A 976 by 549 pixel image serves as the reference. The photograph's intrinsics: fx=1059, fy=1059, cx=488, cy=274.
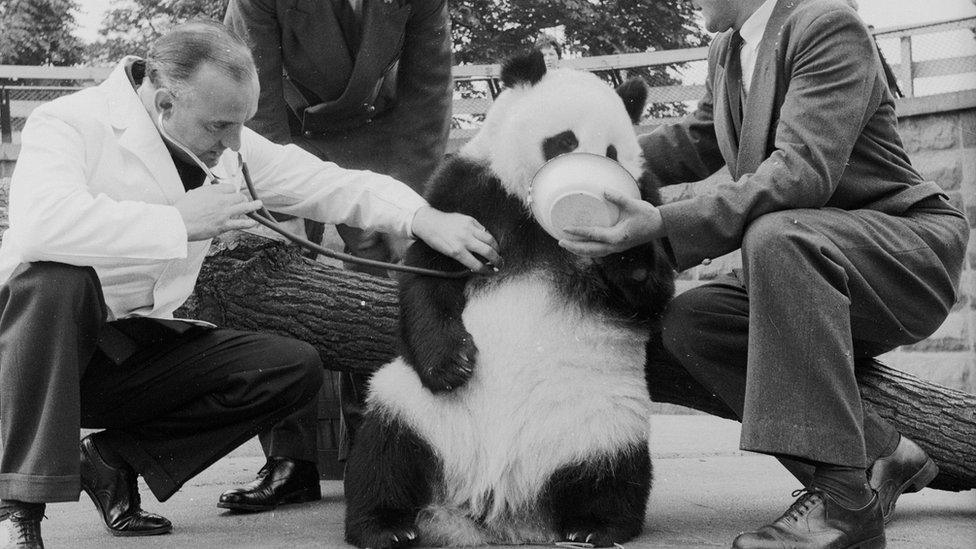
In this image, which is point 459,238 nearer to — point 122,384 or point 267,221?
point 267,221

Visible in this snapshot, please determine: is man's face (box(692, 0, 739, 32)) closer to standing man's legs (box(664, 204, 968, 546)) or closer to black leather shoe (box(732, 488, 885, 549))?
standing man's legs (box(664, 204, 968, 546))

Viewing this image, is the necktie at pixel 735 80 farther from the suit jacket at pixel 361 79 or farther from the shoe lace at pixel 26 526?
the shoe lace at pixel 26 526

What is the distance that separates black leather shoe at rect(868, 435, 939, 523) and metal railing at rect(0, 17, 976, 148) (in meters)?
5.34

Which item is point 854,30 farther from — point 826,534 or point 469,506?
point 469,506

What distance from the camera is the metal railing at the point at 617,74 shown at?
815cm

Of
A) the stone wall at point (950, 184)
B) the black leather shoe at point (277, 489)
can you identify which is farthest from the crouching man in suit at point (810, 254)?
the stone wall at point (950, 184)

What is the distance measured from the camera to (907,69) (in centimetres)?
824

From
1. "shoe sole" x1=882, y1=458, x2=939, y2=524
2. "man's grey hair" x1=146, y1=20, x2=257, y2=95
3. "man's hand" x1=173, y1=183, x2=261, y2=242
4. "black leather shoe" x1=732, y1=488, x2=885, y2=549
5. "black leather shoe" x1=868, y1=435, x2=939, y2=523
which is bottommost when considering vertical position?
"shoe sole" x1=882, y1=458, x2=939, y2=524

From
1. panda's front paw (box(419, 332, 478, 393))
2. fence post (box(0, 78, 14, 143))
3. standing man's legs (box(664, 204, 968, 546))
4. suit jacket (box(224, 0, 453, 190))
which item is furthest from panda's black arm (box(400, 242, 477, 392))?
fence post (box(0, 78, 14, 143))

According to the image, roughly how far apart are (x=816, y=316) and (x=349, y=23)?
2467 millimetres

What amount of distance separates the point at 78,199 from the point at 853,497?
1.99m

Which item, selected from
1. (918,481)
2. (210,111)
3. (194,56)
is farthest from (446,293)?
(918,481)

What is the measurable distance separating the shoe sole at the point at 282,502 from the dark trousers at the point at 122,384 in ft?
1.13

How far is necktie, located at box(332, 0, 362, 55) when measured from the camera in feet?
13.8
